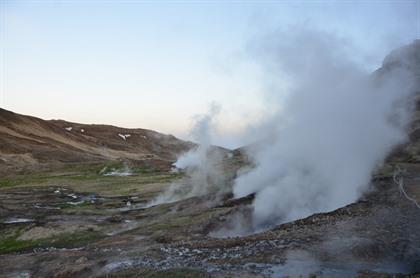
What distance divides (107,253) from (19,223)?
15.7 meters

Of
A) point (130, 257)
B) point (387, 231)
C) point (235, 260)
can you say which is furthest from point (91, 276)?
point (387, 231)

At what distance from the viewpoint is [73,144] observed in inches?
5448

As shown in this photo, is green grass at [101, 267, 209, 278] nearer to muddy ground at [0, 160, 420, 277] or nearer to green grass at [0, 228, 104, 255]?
muddy ground at [0, 160, 420, 277]

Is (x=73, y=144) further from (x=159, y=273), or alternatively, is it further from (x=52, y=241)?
(x=159, y=273)

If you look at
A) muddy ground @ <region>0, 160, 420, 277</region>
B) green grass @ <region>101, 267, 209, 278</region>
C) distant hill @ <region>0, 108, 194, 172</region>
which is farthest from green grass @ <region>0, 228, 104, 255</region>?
distant hill @ <region>0, 108, 194, 172</region>

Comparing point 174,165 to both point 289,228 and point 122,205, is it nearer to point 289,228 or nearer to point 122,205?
point 122,205

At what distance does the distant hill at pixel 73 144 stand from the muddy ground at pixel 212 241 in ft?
197

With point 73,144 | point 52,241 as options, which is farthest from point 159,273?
point 73,144

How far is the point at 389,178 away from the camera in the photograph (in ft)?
119

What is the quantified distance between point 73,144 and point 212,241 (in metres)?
120

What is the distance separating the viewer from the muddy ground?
20312mm

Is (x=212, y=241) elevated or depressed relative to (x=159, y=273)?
elevated

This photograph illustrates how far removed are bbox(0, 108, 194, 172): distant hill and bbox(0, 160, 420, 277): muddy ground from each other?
197 ft

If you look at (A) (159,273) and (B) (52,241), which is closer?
(A) (159,273)
